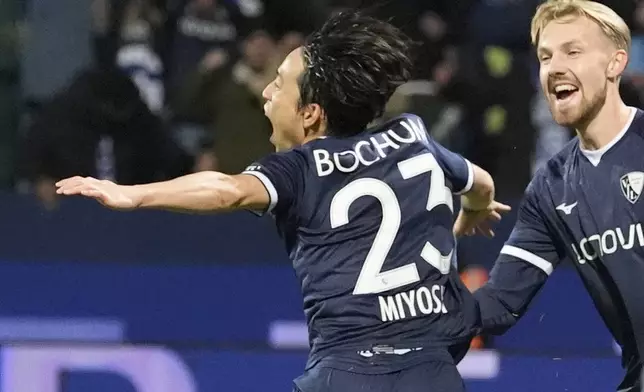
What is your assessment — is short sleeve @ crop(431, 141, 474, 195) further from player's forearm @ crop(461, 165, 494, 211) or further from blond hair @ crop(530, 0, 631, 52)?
blond hair @ crop(530, 0, 631, 52)

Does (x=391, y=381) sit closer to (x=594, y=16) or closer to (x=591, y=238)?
(x=591, y=238)

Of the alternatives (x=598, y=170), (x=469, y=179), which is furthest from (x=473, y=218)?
(x=598, y=170)

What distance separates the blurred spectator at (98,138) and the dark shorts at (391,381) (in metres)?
3.33

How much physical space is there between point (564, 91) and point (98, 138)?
11.1 feet

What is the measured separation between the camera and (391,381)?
11.1 feet

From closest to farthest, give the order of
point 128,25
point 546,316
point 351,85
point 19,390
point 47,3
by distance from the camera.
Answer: point 351,85 → point 19,390 → point 546,316 → point 47,3 → point 128,25

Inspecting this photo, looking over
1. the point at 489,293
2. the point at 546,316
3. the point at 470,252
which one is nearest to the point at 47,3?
the point at 470,252

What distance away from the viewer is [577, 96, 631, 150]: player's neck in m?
3.81

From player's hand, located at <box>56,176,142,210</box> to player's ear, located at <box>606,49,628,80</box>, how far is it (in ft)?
4.69

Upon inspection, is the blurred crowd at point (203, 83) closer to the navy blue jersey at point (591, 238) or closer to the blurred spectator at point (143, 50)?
the blurred spectator at point (143, 50)

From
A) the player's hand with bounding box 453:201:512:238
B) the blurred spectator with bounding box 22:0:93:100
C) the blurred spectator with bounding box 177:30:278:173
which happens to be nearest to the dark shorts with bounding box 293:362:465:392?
the player's hand with bounding box 453:201:512:238

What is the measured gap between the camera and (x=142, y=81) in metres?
6.96

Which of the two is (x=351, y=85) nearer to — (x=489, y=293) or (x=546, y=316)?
(x=489, y=293)

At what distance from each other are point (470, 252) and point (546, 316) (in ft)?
1.53
